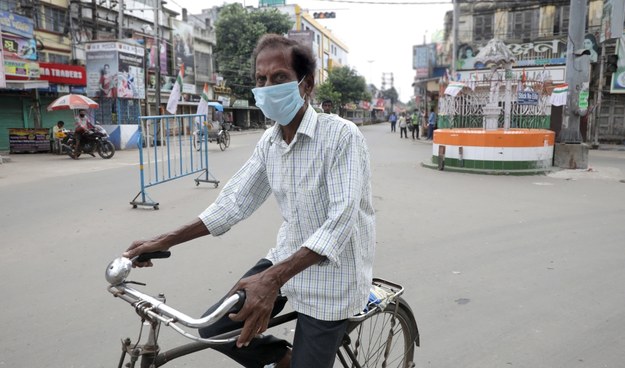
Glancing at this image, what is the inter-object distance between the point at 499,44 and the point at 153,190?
10.6m

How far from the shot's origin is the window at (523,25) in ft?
89.2

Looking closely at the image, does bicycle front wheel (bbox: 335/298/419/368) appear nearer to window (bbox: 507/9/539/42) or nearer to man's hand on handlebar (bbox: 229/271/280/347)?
man's hand on handlebar (bbox: 229/271/280/347)

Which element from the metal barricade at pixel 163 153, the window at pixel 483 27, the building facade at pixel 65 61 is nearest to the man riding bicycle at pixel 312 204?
the metal barricade at pixel 163 153

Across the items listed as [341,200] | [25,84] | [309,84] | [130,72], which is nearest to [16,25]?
[25,84]

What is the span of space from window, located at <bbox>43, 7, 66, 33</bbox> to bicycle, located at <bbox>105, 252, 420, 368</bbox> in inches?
960

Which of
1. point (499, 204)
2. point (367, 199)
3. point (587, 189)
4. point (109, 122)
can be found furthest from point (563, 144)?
point (109, 122)

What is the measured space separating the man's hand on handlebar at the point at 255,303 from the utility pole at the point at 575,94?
1272 cm

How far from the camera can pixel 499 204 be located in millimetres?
7809

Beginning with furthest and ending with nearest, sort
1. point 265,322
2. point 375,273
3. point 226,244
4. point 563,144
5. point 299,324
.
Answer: point 563,144, point 226,244, point 375,273, point 299,324, point 265,322

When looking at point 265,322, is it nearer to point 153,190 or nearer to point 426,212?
point 426,212

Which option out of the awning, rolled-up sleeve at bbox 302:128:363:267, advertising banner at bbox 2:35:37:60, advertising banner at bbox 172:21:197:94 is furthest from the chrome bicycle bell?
advertising banner at bbox 172:21:197:94

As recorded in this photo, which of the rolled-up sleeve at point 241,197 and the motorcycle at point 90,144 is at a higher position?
the rolled-up sleeve at point 241,197

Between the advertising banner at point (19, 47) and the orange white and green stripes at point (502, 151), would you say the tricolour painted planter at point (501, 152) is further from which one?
the advertising banner at point (19, 47)

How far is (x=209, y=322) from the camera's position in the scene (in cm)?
143
